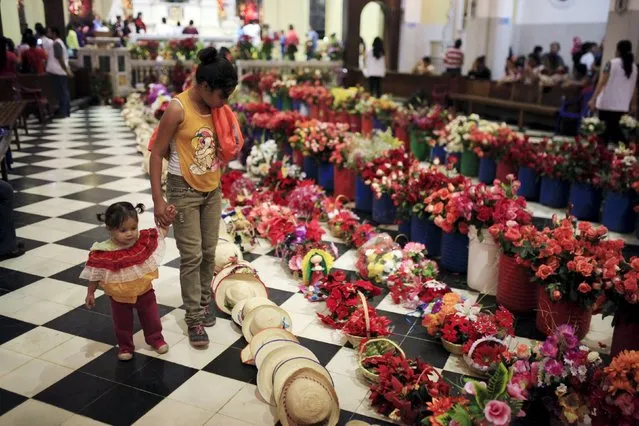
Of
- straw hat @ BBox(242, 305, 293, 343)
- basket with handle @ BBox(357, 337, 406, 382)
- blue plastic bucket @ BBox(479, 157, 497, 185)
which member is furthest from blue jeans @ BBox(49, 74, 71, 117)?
basket with handle @ BBox(357, 337, 406, 382)

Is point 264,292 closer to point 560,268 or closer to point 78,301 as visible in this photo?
point 78,301

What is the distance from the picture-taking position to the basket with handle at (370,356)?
3.04 metres

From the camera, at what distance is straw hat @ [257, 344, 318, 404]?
2867 mm

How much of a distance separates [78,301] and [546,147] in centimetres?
516

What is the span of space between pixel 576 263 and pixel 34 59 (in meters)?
11.7

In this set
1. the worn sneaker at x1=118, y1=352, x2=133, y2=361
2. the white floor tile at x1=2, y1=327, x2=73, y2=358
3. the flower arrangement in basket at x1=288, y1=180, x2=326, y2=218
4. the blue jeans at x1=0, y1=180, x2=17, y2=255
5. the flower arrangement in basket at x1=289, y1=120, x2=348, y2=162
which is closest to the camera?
the worn sneaker at x1=118, y1=352, x2=133, y2=361

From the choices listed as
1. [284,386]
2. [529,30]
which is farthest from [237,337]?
[529,30]

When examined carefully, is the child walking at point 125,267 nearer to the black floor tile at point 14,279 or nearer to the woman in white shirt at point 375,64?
the black floor tile at point 14,279

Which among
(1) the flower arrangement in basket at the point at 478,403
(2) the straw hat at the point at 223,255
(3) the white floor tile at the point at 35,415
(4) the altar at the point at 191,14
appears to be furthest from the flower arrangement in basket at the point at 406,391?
(4) the altar at the point at 191,14

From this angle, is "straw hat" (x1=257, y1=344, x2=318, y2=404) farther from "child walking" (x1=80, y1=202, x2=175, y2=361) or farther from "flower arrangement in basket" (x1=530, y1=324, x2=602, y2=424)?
"flower arrangement in basket" (x1=530, y1=324, x2=602, y2=424)

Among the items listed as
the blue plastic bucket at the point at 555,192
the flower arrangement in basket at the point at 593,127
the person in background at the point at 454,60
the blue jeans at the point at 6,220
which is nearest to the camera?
the blue jeans at the point at 6,220

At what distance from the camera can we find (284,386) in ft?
8.70

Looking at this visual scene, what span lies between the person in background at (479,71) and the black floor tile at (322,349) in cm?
1169

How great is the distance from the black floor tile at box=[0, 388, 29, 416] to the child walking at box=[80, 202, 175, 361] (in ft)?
1.70
